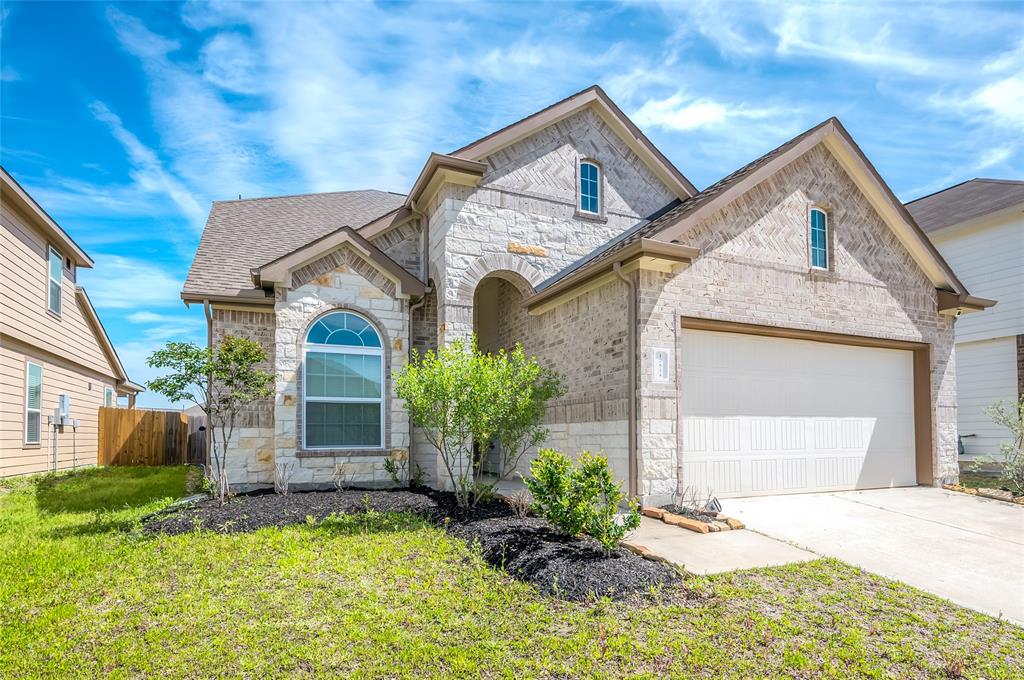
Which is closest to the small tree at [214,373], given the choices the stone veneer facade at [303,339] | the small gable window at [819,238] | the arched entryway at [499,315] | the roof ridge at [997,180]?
the stone veneer facade at [303,339]

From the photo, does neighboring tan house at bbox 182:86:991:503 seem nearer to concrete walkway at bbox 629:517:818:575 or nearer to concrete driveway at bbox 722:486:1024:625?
concrete driveway at bbox 722:486:1024:625

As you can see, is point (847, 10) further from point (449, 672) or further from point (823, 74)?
point (449, 672)

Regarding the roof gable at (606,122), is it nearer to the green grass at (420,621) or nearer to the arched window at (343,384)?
the arched window at (343,384)

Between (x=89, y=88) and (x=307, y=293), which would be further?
(x=307, y=293)

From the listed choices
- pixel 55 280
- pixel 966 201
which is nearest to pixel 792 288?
pixel 966 201

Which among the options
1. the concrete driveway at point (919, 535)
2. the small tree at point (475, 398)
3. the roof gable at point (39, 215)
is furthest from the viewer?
the roof gable at point (39, 215)

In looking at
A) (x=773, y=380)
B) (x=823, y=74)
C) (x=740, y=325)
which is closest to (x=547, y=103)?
(x=823, y=74)

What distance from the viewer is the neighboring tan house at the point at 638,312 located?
31.4ft

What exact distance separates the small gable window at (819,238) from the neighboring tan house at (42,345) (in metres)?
15.0

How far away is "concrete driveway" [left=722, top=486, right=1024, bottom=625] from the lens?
6.17 m

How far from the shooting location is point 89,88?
31.2 ft

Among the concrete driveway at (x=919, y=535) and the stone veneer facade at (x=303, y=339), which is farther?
the stone veneer facade at (x=303, y=339)

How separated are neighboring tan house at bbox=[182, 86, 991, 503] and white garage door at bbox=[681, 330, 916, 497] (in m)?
0.03

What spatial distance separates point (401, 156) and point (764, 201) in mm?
7963
